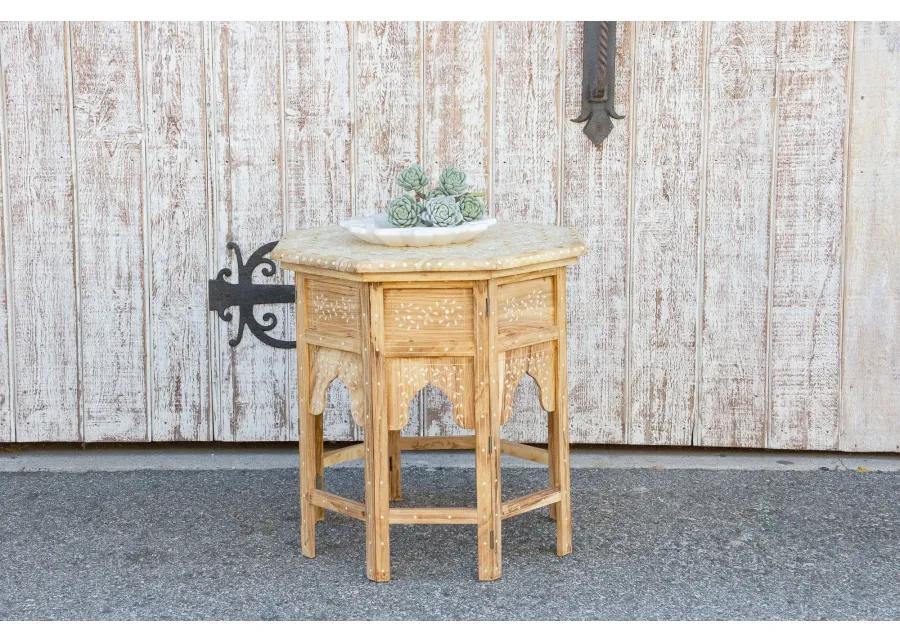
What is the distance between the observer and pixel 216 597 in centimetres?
271

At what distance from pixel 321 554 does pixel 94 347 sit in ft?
3.77

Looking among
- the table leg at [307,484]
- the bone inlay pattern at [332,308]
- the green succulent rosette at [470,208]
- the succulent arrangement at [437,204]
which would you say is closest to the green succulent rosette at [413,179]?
the succulent arrangement at [437,204]

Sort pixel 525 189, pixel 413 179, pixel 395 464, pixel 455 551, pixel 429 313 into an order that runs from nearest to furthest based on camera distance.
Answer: pixel 429 313 < pixel 413 179 < pixel 455 551 < pixel 395 464 < pixel 525 189

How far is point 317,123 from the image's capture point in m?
3.59

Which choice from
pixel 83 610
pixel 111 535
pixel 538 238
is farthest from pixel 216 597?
pixel 538 238

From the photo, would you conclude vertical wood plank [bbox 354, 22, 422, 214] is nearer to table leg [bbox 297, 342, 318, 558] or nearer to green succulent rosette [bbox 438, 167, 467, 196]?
green succulent rosette [bbox 438, 167, 467, 196]

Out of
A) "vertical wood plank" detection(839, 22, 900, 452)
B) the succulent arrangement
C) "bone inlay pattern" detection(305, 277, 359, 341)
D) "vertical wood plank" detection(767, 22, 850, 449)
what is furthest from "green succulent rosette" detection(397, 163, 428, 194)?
"vertical wood plank" detection(839, 22, 900, 452)

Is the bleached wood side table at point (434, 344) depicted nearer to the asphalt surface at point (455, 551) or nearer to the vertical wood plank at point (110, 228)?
the asphalt surface at point (455, 551)


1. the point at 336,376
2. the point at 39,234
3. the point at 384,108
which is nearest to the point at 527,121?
the point at 384,108

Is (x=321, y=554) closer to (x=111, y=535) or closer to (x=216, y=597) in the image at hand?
(x=216, y=597)

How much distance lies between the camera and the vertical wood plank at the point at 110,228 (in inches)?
141

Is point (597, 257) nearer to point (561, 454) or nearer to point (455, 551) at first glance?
point (561, 454)

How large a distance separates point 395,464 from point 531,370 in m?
0.69

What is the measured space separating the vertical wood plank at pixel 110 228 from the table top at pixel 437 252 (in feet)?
2.78
